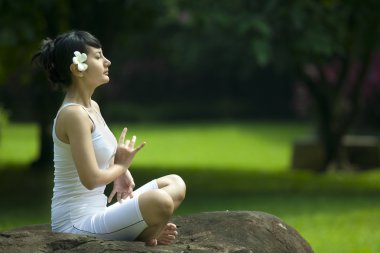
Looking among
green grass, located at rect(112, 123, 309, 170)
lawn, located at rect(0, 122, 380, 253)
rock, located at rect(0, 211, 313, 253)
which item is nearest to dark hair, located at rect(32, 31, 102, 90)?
rock, located at rect(0, 211, 313, 253)

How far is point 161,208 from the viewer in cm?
486

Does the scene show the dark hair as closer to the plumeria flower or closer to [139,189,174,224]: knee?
the plumeria flower

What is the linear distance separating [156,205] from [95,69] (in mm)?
820

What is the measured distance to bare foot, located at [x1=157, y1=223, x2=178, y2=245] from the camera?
5.09m

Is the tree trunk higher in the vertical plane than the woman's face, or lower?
lower

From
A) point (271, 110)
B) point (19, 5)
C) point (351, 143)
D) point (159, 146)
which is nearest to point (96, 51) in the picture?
point (19, 5)

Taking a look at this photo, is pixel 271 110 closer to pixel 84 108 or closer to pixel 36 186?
pixel 36 186

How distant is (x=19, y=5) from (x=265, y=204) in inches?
167

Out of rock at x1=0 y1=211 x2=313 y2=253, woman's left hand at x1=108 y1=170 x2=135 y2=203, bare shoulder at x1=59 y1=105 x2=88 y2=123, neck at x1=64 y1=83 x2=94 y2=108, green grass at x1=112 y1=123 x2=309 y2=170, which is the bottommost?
green grass at x1=112 y1=123 x2=309 y2=170

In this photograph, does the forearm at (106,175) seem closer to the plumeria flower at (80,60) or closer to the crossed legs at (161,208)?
the crossed legs at (161,208)

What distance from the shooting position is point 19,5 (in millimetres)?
12188

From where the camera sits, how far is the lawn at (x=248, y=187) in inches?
428

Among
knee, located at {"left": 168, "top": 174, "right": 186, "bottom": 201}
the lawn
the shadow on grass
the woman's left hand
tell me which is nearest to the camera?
knee, located at {"left": 168, "top": 174, "right": 186, "bottom": 201}

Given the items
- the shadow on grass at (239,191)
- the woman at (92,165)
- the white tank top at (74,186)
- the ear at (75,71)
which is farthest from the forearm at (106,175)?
the shadow on grass at (239,191)
